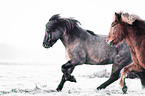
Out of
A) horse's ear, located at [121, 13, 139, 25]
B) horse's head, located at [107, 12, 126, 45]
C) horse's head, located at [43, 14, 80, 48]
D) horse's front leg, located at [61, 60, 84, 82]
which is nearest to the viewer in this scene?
horse's ear, located at [121, 13, 139, 25]

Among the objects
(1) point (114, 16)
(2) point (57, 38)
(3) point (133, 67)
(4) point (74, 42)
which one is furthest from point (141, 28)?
(2) point (57, 38)

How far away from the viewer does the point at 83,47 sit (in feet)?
17.5

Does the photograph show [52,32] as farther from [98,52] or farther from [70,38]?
[98,52]

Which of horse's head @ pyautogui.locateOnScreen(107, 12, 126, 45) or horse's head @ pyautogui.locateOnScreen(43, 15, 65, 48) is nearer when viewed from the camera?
horse's head @ pyautogui.locateOnScreen(107, 12, 126, 45)

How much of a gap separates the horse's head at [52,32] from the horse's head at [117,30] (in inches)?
65.2

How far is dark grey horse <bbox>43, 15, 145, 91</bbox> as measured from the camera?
5312 mm

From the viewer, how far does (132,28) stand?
399cm

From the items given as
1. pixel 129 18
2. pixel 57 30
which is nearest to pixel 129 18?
pixel 129 18

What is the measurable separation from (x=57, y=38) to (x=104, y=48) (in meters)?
1.29

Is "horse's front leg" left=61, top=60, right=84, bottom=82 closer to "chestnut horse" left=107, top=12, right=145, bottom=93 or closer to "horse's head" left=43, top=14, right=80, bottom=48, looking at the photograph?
"horse's head" left=43, top=14, right=80, bottom=48

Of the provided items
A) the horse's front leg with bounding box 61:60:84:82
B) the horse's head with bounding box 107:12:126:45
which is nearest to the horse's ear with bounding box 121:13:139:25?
the horse's head with bounding box 107:12:126:45

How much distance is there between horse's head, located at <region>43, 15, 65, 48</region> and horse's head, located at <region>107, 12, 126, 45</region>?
166 cm

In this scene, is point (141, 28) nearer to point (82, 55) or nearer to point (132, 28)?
point (132, 28)

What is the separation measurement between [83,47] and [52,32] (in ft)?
3.04
